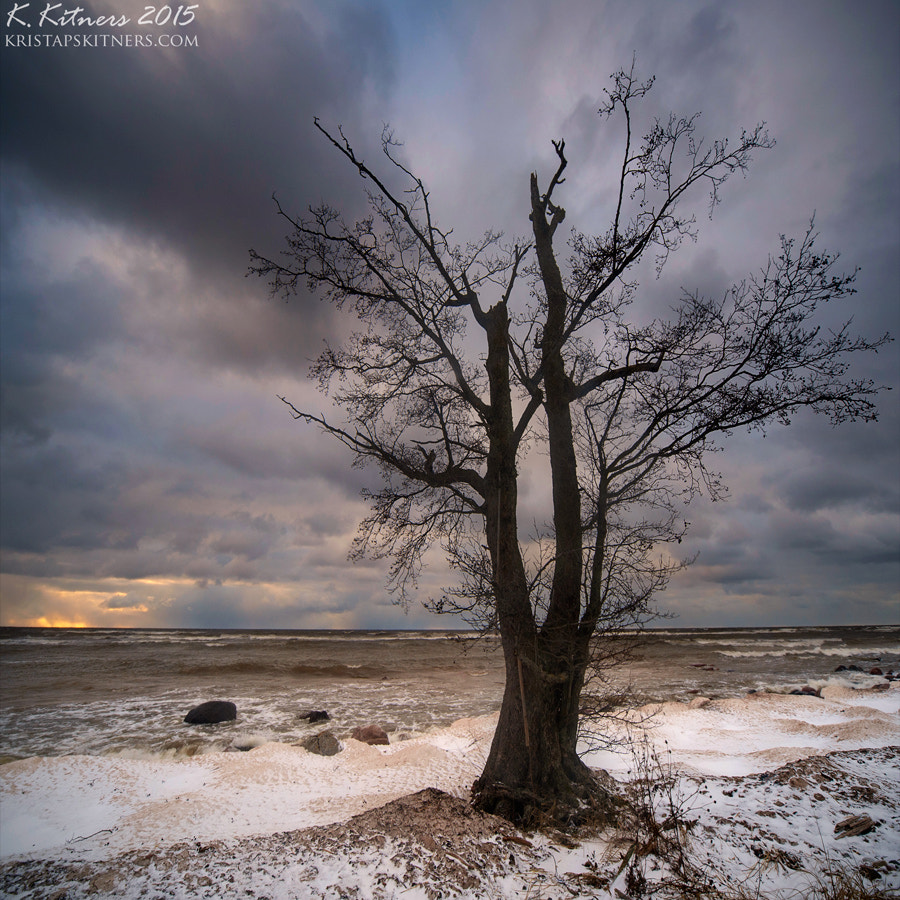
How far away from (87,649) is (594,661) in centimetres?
4300

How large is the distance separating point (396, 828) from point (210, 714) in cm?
1103

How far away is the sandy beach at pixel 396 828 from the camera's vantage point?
3838 millimetres

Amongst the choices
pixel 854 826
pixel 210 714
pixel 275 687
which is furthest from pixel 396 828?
pixel 275 687

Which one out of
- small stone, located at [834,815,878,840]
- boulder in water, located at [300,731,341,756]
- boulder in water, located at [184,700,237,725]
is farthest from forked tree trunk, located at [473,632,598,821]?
boulder in water, located at [184,700,237,725]

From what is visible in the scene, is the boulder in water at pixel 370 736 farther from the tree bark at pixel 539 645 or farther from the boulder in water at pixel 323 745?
the tree bark at pixel 539 645

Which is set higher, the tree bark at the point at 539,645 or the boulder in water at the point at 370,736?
the tree bark at the point at 539,645

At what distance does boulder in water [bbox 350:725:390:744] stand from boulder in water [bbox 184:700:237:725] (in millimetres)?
4555

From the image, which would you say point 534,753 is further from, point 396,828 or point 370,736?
point 370,736

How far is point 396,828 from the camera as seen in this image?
183 inches

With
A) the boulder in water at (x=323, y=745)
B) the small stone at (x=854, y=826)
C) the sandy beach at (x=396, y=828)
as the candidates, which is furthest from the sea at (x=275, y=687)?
the small stone at (x=854, y=826)

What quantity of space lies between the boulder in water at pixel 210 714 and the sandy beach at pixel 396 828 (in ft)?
17.3

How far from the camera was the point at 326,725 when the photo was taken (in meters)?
13.3

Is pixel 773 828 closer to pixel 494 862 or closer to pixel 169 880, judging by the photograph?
pixel 494 862

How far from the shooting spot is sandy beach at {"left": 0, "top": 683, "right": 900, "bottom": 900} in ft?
12.6
